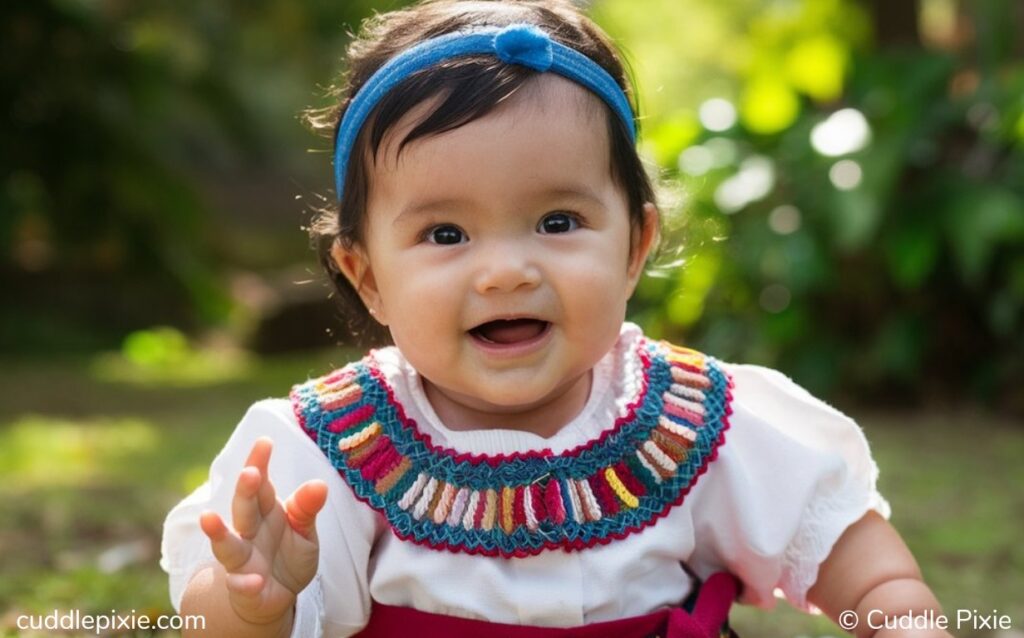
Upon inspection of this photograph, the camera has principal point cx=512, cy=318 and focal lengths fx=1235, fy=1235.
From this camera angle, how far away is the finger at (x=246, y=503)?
1502 millimetres

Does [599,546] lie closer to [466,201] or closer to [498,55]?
[466,201]

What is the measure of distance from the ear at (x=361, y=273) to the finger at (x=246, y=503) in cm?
45

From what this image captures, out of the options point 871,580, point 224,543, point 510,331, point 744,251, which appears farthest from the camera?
point 744,251

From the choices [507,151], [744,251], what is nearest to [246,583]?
A: [507,151]

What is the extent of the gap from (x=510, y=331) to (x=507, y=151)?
255mm

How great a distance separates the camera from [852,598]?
1.87 m

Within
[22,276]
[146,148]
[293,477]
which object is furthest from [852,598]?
[22,276]

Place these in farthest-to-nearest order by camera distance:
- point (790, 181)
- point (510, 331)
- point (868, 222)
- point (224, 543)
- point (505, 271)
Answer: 1. point (790, 181)
2. point (868, 222)
3. point (510, 331)
4. point (505, 271)
5. point (224, 543)

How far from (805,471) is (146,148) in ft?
19.3

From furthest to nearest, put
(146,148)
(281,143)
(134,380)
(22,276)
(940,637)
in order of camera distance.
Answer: (281,143)
(22,276)
(134,380)
(146,148)
(940,637)

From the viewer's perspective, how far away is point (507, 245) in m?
1.68

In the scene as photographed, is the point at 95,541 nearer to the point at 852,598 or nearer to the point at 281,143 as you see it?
the point at 852,598

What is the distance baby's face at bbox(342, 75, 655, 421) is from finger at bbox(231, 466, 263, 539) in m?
0.35

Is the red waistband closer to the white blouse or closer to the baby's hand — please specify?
the white blouse
